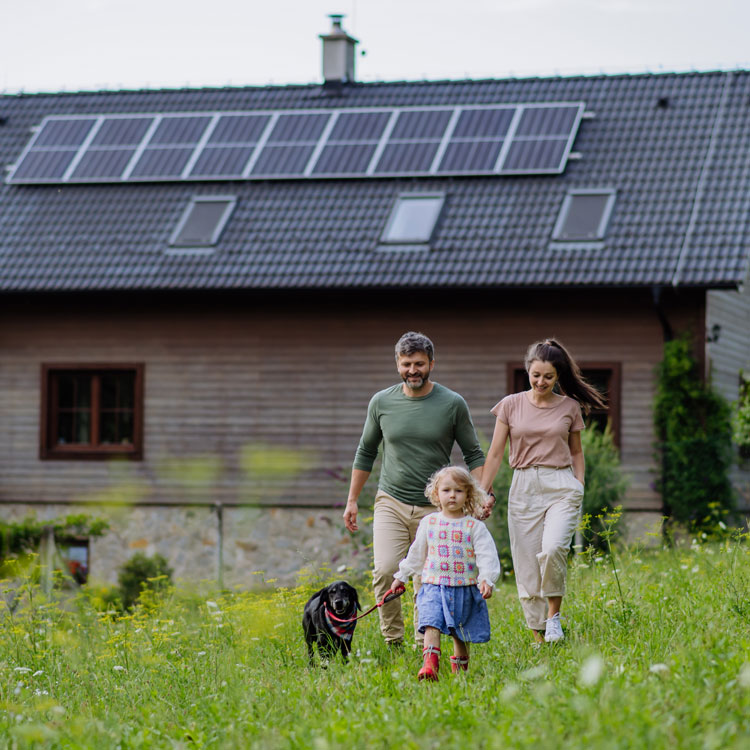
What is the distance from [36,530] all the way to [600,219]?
8186mm

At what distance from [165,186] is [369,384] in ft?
14.1

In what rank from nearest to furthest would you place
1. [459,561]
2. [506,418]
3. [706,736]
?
1. [706,736]
2. [459,561]
3. [506,418]

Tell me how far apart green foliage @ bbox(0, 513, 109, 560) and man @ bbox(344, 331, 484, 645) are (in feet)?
31.0

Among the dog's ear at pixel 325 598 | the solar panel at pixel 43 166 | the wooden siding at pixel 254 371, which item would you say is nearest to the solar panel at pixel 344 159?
the wooden siding at pixel 254 371

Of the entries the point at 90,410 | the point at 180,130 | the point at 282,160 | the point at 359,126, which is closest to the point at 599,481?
the point at 282,160

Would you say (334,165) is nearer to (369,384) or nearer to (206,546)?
(369,384)

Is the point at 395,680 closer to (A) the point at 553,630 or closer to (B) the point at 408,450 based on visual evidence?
(A) the point at 553,630

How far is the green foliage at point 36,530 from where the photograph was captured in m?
15.6

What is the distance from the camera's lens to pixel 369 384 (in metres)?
16.4

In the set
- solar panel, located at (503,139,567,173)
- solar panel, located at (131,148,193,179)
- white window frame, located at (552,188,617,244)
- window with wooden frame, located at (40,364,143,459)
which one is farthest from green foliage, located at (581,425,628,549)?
solar panel, located at (131,148,193,179)

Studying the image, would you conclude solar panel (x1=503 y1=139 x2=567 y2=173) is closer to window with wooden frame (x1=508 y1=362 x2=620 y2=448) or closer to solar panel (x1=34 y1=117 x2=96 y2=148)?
window with wooden frame (x1=508 y1=362 x2=620 y2=448)

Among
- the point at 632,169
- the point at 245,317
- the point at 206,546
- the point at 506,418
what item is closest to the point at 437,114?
the point at 632,169

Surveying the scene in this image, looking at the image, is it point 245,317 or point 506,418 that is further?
point 245,317

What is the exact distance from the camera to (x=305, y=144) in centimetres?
1778
